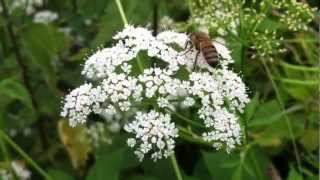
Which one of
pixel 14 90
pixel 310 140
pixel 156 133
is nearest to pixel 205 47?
pixel 156 133

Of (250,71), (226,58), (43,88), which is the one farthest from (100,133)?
(226,58)

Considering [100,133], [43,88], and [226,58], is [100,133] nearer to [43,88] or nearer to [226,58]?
[43,88]

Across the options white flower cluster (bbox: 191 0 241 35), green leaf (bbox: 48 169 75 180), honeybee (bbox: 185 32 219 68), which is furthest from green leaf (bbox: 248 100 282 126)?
green leaf (bbox: 48 169 75 180)

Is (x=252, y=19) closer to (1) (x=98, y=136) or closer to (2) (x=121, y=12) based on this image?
(2) (x=121, y=12)

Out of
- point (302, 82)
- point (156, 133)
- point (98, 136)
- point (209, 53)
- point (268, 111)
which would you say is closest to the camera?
point (156, 133)

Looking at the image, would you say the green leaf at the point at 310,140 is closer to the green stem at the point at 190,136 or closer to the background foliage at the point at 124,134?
the background foliage at the point at 124,134

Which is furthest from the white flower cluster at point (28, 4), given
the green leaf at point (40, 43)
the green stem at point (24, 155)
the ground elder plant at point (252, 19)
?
the ground elder plant at point (252, 19)
